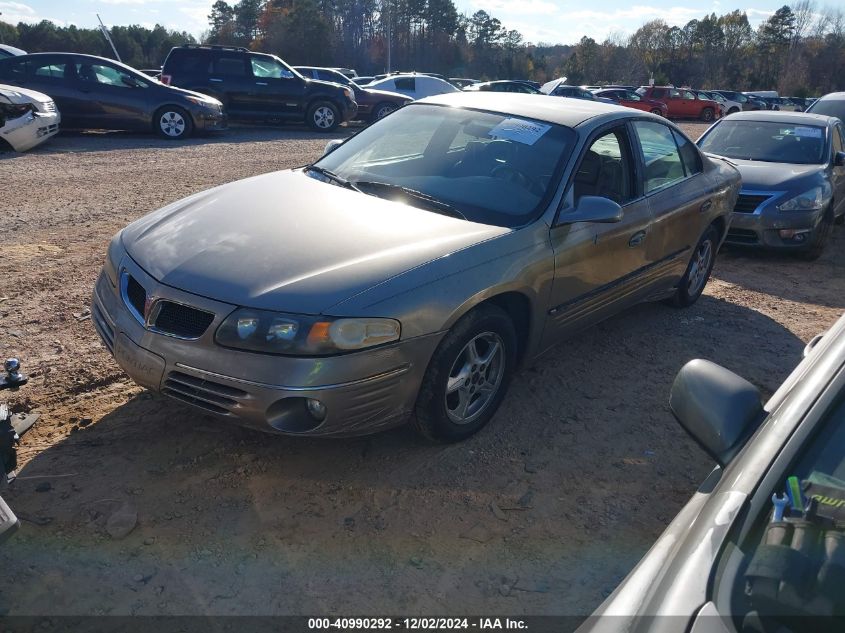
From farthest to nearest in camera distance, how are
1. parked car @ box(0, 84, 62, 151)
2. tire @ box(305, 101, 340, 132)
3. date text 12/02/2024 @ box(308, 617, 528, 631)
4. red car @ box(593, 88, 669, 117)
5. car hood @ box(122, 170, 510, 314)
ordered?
red car @ box(593, 88, 669, 117) < tire @ box(305, 101, 340, 132) < parked car @ box(0, 84, 62, 151) < car hood @ box(122, 170, 510, 314) < date text 12/02/2024 @ box(308, 617, 528, 631)

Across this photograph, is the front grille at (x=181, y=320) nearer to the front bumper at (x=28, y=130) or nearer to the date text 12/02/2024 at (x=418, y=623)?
the date text 12/02/2024 at (x=418, y=623)

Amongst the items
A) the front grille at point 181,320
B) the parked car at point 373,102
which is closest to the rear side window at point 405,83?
the parked car at point 373,102

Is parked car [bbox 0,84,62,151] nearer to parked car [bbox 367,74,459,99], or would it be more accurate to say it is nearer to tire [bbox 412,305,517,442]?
tire [bbox 412,305,517,442]

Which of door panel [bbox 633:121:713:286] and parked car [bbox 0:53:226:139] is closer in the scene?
door panel [bbox 633:121:713:286]

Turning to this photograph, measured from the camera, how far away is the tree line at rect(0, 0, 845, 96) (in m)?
53.5

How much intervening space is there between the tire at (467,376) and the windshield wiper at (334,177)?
3.72ft

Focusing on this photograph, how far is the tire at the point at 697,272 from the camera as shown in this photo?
17.5ft

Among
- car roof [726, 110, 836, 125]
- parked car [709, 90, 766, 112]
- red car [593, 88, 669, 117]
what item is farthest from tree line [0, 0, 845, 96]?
car roof [726, 110, 836, 125]

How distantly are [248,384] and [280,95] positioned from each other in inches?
548

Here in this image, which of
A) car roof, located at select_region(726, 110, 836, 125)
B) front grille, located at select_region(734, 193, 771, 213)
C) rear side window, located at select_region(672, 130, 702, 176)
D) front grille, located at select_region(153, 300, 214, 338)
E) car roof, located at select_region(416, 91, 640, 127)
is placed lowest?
front grille, located at select_region(734, 193, 771, 213)

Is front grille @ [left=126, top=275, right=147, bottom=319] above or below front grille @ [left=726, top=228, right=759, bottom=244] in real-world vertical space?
above

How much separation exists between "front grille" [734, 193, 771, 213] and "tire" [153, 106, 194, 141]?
9.82 metres

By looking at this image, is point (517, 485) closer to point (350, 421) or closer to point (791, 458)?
point (350, 421)

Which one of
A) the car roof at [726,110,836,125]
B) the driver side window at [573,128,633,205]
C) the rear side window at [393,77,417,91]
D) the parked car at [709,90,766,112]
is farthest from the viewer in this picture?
the parked car at [709,90,766,112]
